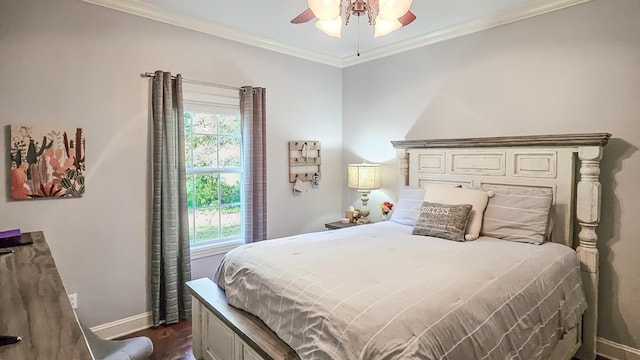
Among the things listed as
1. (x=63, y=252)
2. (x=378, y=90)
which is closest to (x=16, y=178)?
(x=63, y=252)

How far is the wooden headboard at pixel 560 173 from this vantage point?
2.38 m

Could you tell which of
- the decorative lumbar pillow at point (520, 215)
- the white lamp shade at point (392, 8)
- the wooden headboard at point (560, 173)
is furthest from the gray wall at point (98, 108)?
the decorative lumbar pillow at point (520, 215)

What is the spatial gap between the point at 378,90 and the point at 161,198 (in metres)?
2.50

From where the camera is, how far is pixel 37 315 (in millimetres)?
1003

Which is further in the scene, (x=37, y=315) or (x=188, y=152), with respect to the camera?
(x=188, y=152)

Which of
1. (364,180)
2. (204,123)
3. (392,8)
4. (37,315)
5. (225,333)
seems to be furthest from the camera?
(364,180)

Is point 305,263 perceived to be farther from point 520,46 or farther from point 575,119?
point 520,46

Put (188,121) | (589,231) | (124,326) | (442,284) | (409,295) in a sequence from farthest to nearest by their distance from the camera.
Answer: (188,121) → (124,326) → (589,231) → (442,284) → (409,295)

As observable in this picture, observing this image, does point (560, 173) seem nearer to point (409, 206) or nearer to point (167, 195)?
point (409, 206)

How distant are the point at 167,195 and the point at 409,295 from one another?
7.09 ft

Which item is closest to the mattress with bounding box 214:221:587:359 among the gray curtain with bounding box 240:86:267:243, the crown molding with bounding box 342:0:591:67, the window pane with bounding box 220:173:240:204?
the gray curtain with bounding box 240:86:267:243

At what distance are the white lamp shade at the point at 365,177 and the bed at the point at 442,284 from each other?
2.53ft

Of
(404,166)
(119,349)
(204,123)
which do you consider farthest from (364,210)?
(119,349)

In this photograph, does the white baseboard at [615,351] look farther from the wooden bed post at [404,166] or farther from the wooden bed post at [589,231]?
the wooden bed post at [404,166]
